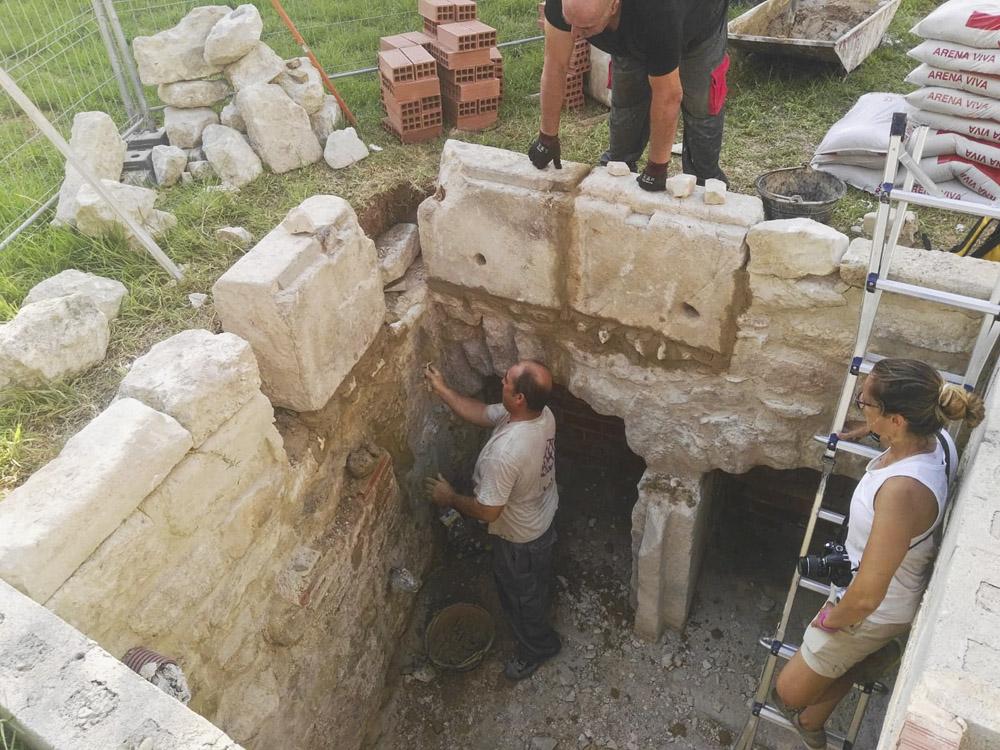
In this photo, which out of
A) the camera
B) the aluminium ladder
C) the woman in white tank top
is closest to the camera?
the woman in white tank top

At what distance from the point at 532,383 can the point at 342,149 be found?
2.10 meters

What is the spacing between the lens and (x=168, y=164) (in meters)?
4.71

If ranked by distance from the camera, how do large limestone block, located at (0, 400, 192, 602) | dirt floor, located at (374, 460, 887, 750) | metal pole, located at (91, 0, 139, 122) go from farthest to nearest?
metal pole, located at (91, 0, 139, 122) → dirt floor, located at (374, 460, 887, 750) → large limestone block, located at (0, 400, 192, 602)

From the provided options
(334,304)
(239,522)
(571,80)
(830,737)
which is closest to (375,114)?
(571,80)

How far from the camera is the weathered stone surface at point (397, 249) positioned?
4.38m

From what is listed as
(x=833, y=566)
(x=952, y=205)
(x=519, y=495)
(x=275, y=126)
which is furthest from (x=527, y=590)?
(x=275, y=126)

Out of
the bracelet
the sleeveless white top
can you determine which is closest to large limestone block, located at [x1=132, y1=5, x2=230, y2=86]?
the sleeveless white top

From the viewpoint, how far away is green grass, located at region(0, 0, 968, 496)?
343cm

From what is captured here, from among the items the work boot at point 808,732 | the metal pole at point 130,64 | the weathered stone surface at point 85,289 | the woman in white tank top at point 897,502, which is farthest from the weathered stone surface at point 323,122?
the work boot at point 808,732

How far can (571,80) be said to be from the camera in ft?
19.0

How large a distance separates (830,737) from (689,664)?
104cm

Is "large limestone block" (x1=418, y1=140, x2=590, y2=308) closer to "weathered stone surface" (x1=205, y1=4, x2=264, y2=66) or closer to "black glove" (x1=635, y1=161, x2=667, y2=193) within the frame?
"black glove" (x1=635, y1=161, x2=667, y2=193)

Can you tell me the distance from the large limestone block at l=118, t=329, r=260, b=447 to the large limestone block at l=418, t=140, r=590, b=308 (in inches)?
59.4

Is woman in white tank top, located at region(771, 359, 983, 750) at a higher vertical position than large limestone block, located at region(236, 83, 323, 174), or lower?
lower
